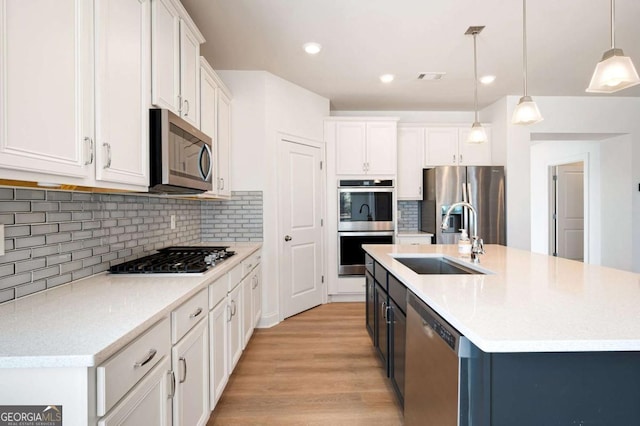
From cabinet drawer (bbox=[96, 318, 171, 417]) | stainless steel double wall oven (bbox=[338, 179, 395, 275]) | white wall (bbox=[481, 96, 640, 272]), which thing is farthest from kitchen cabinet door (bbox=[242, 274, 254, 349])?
white wall (bbox=[481, 96, 640, 272])

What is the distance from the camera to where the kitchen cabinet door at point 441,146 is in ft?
15.5

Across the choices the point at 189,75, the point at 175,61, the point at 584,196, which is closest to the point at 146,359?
the point at 175,61

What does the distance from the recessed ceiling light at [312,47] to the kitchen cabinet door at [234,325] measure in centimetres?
214

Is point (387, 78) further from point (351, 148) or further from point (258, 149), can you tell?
point (258, 149)

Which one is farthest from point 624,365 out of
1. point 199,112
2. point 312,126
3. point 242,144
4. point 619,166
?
point 619,166

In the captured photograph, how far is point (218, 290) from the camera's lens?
201cm

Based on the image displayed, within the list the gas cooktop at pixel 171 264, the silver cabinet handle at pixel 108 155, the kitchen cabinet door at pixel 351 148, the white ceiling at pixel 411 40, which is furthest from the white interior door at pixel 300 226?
the silver cabinet handle at pixel 108 155

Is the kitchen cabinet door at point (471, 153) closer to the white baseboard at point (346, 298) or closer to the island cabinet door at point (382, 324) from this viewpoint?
the white baseboard at point (346, 298)

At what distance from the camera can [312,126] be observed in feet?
14.0

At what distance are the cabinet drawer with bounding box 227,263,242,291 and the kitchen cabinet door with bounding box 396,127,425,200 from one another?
282cm

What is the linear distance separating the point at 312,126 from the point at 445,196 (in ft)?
6.24

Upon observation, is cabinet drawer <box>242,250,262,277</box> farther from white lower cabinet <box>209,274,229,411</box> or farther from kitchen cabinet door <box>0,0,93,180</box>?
kitchen cabinet door <box>0,0,93,180</box>

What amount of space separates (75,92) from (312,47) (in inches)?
89.5

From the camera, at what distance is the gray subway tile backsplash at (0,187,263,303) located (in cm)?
131
